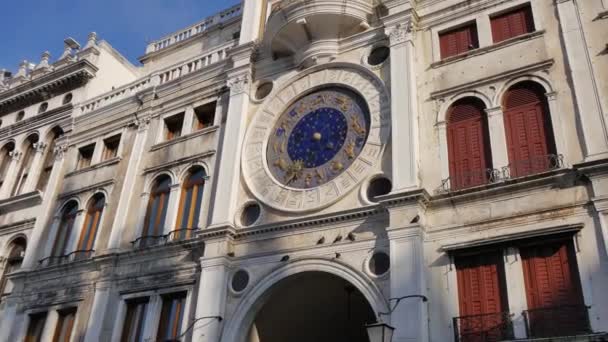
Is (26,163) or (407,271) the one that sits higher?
(26,163)

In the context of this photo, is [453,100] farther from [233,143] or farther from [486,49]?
[233,143]

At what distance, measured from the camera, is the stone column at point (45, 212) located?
2236 cm

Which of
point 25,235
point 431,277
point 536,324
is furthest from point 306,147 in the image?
point 25,235

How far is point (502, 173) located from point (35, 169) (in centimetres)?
2043

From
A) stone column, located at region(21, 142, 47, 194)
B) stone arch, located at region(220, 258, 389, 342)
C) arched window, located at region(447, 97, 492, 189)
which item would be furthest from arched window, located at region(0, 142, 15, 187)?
arched window, located at region(447, 97, 492, 189)

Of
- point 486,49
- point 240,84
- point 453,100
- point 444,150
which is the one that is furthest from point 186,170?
point 486,49

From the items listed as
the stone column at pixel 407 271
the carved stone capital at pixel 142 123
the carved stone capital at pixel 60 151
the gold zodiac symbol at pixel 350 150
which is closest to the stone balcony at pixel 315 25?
the gold zodiac symbol at pixel 350 150

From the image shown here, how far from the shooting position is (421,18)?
1775cm

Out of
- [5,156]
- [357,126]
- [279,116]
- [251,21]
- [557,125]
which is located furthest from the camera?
[5,156]

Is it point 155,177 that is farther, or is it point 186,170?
A: point 155,177

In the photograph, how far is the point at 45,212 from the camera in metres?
23.2

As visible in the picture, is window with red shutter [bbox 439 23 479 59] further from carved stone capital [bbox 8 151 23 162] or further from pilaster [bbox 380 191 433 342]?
carved stone capital [bbox 8 151 23 162]

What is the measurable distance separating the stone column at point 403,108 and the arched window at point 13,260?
16.4 m

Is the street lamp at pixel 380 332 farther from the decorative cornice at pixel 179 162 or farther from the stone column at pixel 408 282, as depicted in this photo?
the decorative cornice at pixel 179 162
